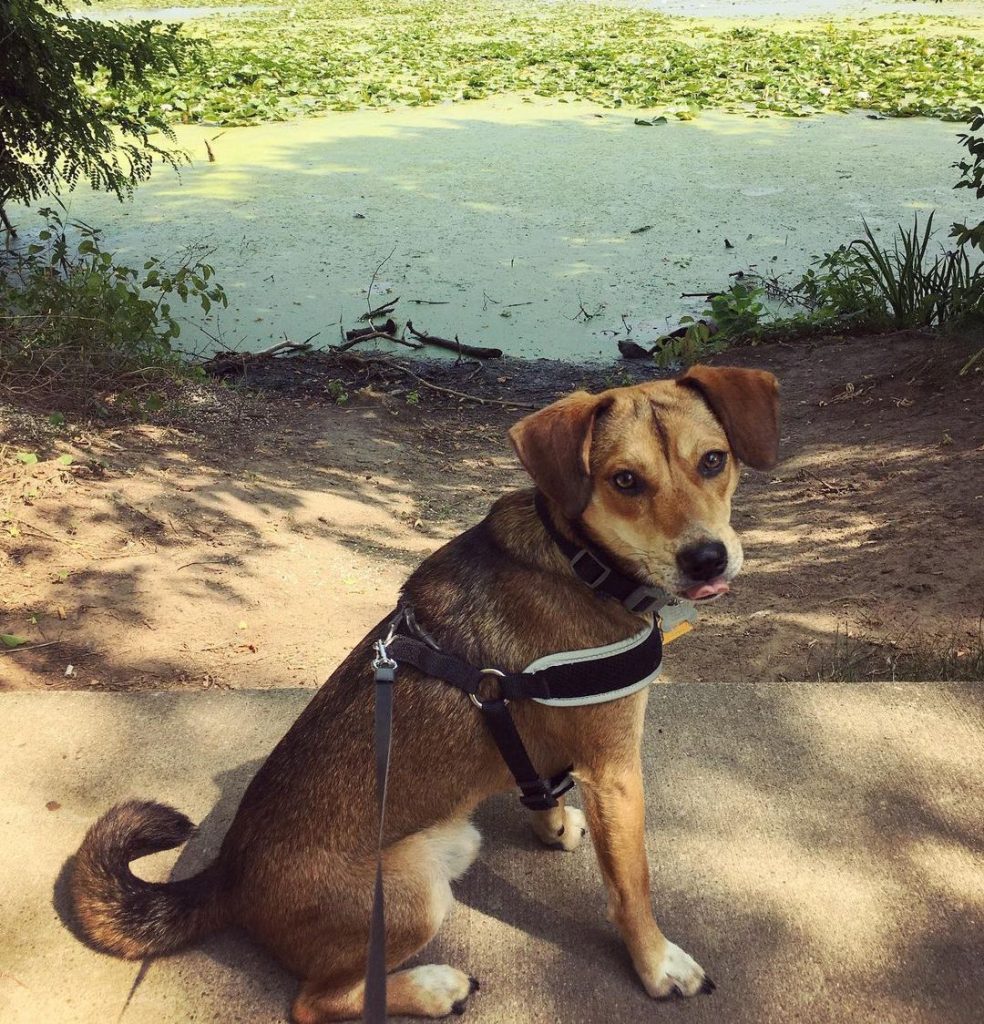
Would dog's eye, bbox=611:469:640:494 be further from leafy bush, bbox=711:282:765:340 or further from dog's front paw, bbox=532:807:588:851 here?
leafy bush, bbox=711:282:765:340

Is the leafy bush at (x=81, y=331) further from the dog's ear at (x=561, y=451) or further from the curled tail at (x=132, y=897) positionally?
the dog's ear at (x=561, y=451)

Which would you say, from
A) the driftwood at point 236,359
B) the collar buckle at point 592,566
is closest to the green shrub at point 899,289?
the driftwood at point 236,359

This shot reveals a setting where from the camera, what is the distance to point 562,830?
9.42 ft

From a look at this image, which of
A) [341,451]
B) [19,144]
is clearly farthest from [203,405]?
[19,144]

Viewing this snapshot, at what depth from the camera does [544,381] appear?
806 centimetres

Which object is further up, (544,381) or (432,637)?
(432,637)

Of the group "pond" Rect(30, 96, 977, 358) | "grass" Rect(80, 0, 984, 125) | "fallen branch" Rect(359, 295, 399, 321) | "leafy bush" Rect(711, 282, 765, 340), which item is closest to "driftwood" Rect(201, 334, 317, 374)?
"pond" Rect(30, 96, 977, 358)

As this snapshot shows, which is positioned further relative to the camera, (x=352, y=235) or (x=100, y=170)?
(x=352, y=235)

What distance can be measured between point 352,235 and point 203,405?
12.9 feet

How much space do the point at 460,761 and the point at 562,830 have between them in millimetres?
664

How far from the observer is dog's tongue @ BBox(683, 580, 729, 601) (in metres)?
2.30

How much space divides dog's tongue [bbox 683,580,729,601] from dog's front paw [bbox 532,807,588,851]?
91cm

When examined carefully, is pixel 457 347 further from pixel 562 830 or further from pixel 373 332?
pixel 562 830

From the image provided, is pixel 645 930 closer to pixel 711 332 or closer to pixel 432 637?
pixel 432 637
